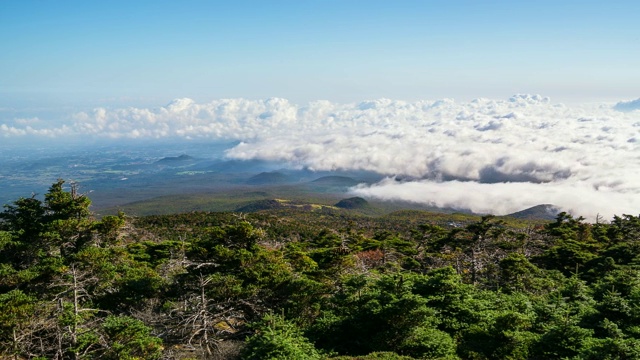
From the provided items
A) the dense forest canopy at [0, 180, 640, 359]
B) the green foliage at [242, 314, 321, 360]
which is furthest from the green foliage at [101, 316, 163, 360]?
the green foliage at [242, 314, 321, 360]

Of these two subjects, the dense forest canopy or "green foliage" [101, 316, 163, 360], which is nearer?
"green foliage" [101, 316, 163, 360]

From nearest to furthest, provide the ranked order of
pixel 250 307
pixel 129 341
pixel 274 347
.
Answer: pixel 274 347
pixel 129 341
pixel 250 307

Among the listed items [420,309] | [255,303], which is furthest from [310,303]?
[420,309]

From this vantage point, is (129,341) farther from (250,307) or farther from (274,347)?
(250,307)

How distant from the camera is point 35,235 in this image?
25422 millimetres

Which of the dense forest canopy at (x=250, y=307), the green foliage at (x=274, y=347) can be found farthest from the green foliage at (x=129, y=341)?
the green foliage at (x=274, y=347)

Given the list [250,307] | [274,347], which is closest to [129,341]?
[274,347]

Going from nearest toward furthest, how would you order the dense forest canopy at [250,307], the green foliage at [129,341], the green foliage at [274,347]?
the green foliage at [274,347] < the green foliage at [129,341] < the dense forest canopy at [250,307]

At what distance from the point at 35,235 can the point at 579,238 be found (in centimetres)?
5911

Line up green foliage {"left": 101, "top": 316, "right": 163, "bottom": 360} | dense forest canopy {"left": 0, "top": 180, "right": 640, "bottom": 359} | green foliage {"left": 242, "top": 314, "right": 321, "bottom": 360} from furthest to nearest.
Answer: dense forest canopy {"left": 0, "top": 180, "right": 640, "bottom": 359}, green foliage {"left": 101, "top": 316, "right": 163, "bottom": 360}, green foliage {"left": 242, "top": 314, "right": 321, "bottom": 360}

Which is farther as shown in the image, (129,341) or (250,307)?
(250,307)

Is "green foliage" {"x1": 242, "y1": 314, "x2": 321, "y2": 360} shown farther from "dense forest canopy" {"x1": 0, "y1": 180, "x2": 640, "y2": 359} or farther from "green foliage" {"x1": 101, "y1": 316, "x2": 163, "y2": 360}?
"green foliage" {"x1": 101, "y1": 316, "x2": 163, "y2": 360}

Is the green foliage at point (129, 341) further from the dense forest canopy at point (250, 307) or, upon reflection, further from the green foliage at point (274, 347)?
the green foliage at point (274, 347)

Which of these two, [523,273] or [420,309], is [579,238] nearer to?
[523,273]
